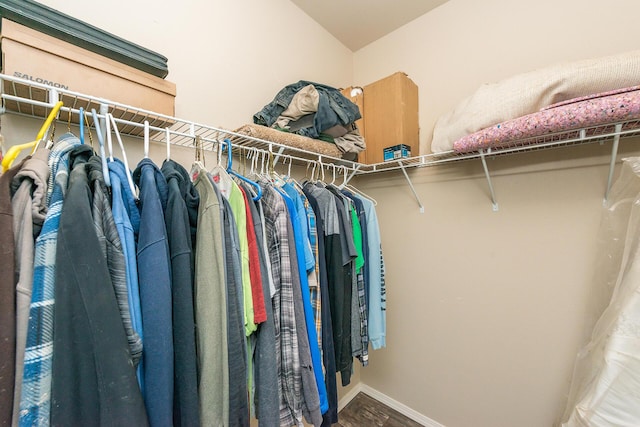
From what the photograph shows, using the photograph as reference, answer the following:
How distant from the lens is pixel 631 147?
3.41 feet

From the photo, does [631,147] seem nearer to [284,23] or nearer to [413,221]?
[413,221]

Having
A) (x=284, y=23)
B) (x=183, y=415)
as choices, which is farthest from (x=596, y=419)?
(x=284, y=23)

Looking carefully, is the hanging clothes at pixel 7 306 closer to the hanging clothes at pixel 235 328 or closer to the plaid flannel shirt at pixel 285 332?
the hanging clothes at pixel 235 328

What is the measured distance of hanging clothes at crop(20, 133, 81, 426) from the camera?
0.43 metres

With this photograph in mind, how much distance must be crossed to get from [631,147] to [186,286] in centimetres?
170

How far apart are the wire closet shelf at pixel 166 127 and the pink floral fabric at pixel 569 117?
0.23 feet

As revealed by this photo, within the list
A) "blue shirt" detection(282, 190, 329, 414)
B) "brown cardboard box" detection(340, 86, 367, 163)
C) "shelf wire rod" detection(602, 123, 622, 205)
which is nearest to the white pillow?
"shelf wire rod" detection(602, 123, 622, 205)

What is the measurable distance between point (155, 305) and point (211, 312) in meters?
0.13

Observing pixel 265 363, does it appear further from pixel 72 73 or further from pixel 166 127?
pixel 72 73

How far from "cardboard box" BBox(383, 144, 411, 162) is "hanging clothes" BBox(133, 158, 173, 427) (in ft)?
4.02

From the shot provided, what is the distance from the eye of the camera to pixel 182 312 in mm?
598

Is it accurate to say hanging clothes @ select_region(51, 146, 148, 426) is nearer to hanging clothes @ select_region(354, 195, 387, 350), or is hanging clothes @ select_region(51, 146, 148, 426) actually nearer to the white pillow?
hanging clothes @ select_region(354, 195, 387, 350)

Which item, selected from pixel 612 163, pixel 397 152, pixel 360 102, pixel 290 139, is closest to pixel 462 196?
pixel 397 152

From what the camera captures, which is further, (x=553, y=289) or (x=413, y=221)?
(x=413, y=221)
